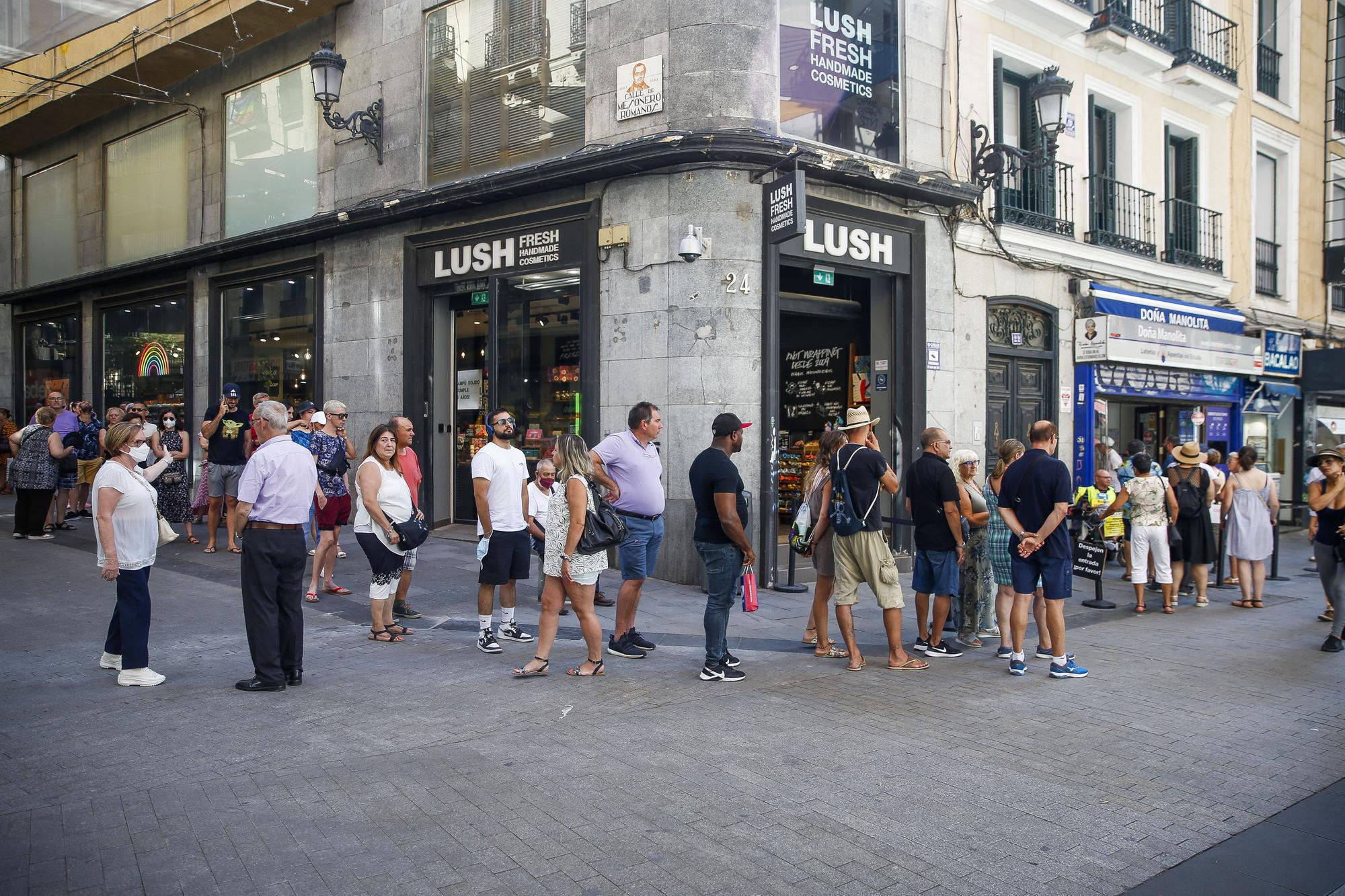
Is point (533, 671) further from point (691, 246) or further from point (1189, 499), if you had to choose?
point (1189, 499)

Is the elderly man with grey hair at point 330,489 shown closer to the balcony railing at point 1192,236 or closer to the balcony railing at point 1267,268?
the balcony railing at point 1192,236

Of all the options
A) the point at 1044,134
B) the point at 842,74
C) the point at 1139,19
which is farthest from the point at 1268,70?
the point at 842,74

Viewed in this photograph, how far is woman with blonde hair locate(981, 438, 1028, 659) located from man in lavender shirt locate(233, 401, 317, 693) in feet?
16.5

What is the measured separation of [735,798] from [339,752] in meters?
2.07

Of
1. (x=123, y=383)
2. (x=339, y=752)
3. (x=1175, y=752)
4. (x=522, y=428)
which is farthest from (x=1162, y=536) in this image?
(x=123, y=383)

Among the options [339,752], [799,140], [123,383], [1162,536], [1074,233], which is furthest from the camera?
[123,383]

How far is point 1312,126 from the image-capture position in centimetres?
2019

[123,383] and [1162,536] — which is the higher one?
[123,383]

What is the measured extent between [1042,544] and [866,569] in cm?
127

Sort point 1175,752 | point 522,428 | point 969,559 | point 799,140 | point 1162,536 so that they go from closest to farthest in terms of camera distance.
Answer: point 1175,752 → point 969,559 → point 1162,536 → point 799,140 → point 522,428

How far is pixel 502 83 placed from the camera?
12.6m

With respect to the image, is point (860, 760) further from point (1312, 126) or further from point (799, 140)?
point (1312, 126)

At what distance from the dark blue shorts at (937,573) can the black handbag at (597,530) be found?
2.52m

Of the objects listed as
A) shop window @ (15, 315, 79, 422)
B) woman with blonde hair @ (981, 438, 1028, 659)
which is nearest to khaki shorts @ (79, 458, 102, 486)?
shop window @ (15, 315, 79, 422)
